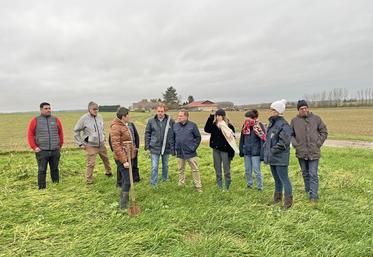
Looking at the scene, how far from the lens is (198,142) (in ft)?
21.3

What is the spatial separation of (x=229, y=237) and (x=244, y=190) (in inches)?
103

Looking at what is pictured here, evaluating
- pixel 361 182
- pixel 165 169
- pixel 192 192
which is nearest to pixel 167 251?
pixel 192 192

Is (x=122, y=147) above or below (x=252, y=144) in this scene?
above

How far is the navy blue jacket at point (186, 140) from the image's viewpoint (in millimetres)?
6445

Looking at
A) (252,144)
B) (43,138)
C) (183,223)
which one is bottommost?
(183,223)

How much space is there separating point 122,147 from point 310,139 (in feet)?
12.2

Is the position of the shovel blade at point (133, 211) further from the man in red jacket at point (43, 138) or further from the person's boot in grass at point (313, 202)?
the person's boot in grass at point (313, 202)

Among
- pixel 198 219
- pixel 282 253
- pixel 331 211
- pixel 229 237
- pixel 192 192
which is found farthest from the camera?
pixel 192 192

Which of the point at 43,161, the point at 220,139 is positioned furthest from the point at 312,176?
the point at 43,161

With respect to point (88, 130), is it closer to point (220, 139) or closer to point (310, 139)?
point (220, 139)

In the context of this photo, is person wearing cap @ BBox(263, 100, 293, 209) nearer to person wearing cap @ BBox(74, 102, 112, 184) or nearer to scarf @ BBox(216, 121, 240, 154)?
scarf @ BBox(216, 121, 240, 154)

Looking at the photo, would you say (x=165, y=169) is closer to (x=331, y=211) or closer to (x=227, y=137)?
(x=227, y=137)

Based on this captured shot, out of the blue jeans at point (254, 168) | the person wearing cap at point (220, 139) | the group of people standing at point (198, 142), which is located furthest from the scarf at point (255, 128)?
the blue jeans at point (254, 168)

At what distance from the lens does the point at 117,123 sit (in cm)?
542
